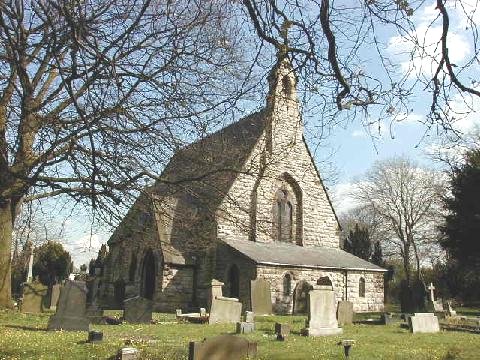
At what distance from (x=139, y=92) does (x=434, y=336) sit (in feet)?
35.2

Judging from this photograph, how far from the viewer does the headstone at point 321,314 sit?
1327cm

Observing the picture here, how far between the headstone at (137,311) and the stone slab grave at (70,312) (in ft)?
8.54

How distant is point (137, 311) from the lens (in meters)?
16.1

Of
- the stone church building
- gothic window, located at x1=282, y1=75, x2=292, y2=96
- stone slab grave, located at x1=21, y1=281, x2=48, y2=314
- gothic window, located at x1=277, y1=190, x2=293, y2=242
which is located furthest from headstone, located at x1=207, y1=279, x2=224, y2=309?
gothic window, located at x1=282, y1=75, x2=292, y2=96

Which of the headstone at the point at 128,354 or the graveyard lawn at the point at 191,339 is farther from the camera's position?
the graveyard lawn at the point at 191,339

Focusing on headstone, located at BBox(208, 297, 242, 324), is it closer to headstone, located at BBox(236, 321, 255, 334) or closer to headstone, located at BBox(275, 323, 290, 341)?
headstone, located at BBox(236, 321, 255, 334)

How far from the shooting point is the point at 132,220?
406 inches

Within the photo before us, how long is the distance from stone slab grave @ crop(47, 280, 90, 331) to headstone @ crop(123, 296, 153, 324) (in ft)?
8.54

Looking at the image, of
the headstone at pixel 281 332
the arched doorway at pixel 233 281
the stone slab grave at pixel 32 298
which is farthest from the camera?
the arched doorway at pixel 233 281

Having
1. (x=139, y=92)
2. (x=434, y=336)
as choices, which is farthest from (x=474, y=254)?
(x=139, y=92)

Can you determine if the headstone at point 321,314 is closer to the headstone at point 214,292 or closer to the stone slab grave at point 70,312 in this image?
the headstone at point 214,292

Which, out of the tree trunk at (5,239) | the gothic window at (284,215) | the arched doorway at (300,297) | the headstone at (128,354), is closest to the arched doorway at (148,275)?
the gothic window at (284,215)

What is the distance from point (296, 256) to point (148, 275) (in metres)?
8.28

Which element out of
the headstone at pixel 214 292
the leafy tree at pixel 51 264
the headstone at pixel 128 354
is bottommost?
the headstone at pixel 128 354
